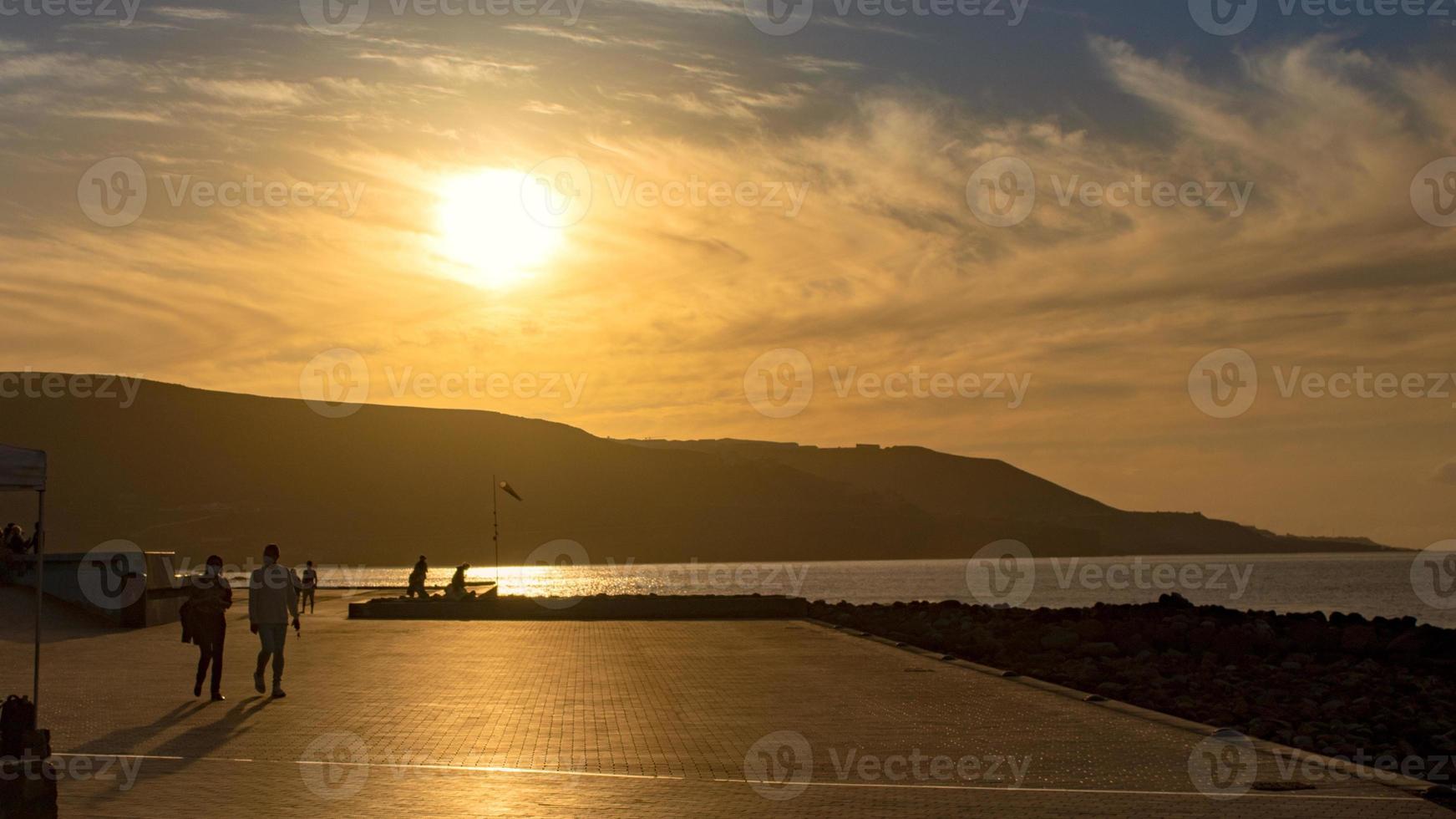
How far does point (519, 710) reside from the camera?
1480cm

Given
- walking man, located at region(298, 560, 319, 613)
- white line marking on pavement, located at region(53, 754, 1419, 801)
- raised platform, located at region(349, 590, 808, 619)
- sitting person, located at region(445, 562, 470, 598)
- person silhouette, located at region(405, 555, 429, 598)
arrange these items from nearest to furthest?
white line marking on pavement, located at region(53, 754, 1419, 801)
raised platform, located at region(349, 590, 808, 619)
walking man, located at region(298, 560, 319, 613)
sitting person, located at region(445, 562, 470, 598)
person silhouette, located at region(405, 555, 429, 598)

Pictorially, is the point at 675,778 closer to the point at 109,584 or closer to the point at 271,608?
the point at 271,608

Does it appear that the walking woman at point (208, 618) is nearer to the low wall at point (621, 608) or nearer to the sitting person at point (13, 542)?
the sitting person at point (13, 542)

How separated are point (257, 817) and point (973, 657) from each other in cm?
1924

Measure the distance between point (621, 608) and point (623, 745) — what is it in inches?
938

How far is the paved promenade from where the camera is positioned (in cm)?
935

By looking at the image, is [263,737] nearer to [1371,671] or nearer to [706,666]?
[706,666]

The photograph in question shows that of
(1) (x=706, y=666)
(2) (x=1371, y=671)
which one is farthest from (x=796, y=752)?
(2) (x=1371, y=671)

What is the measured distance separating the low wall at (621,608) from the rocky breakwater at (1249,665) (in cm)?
240

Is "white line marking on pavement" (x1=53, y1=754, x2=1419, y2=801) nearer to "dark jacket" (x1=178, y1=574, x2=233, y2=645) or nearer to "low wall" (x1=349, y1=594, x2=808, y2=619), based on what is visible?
"dark jacket" (x1=178, y1=574, x2=233, y2=645)

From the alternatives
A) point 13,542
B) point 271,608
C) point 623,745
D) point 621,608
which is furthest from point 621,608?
point 623,745

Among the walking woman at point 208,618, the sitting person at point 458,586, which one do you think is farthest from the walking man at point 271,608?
the sitting person at point 458,586

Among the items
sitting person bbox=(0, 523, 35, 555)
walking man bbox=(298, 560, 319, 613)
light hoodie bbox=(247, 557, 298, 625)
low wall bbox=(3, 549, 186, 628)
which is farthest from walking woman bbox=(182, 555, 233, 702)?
walking man bbox=(298, 560, 319, 613)

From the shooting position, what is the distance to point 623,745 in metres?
12.2
